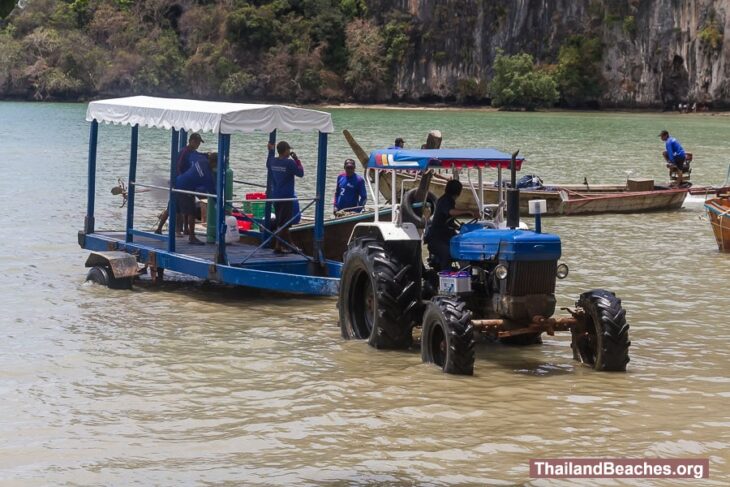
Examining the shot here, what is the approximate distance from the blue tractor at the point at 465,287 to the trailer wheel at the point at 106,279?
13.8 ft

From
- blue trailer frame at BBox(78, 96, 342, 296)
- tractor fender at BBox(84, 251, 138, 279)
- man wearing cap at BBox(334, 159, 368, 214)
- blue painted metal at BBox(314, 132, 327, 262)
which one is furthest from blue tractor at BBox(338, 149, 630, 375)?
man wearing cap at BBox(334, 159, 368, 214)

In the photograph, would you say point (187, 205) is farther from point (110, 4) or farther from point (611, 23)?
point (110, 4)

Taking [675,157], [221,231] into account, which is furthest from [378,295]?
[675,157]

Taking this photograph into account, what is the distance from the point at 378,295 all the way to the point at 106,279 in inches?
218

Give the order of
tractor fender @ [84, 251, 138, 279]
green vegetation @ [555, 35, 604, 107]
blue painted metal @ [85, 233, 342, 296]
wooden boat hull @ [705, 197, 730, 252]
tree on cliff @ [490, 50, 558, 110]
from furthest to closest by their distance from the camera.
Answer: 1. green vegetation @ [555, 35, 604, 107]
2. tree on cliff @ [490, 50, 558, 110]
3. wooden boat hull @ [705, 197, 730, 252]
4. tractor fender @ [84, 251, 138, 279]
5. blue painted metal @ [85, 233, 342, 296]

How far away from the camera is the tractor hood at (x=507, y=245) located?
10492 millimetres

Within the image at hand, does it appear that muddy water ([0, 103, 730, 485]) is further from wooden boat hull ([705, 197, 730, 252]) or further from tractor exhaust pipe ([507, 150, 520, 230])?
tractor exhaust pipe ([507, 150, 520, 230])

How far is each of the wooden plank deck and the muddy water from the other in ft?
1.79

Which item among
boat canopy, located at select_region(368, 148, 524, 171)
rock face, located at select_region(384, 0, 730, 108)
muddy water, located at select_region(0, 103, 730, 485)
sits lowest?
muddy water, located at select_region(0, 103, 730, 485)

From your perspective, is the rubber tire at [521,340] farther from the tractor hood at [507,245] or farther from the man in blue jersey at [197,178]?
the man in blue jersey at [197,178]

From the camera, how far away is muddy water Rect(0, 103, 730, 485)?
28.1ft

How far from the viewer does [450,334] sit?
34.1 feet

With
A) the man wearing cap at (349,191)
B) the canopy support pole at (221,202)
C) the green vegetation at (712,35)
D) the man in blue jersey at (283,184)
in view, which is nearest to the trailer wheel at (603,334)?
the canopy support pole at (221,202)

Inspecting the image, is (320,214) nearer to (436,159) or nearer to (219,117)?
(219,117)
